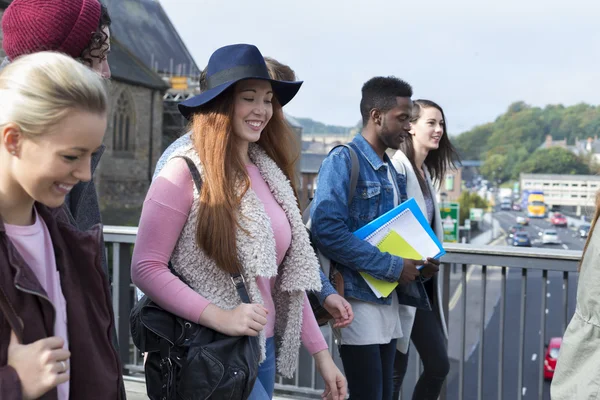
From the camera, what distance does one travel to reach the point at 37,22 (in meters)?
1.73

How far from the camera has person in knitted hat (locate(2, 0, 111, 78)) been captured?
1725 mm

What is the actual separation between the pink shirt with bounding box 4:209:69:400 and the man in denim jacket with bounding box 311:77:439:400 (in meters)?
1.43

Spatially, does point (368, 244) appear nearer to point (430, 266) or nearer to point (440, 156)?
point (430, 266)

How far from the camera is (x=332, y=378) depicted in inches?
86.7

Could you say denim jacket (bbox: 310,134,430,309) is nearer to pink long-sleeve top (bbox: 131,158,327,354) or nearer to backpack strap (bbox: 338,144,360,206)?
backpack strap (bbox: 338,144,360,206)

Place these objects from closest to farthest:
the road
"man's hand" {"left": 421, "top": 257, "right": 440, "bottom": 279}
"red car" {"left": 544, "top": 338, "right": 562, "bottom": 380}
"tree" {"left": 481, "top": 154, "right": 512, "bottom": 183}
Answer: "man's hand" {"left": 421, "top": 257, "right": 440, "bottom": 279}, "red car" {"left": 544, "top": 338, "right": 562, "bottom": 380}, the road, "tree" {"left": 481, "top": 154, "right": 512, "bottom": 183}

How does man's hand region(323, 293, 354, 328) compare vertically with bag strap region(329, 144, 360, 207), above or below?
below

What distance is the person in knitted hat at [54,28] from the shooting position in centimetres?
172

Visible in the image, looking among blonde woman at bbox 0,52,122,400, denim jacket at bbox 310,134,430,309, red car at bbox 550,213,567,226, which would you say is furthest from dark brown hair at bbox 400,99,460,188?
red car at bbox 550,213,567,226

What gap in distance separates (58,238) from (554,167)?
9099cm

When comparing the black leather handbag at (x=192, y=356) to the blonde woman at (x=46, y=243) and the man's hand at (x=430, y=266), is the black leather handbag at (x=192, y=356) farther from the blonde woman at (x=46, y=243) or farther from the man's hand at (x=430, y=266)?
the man's hand at (x=430, y=266)

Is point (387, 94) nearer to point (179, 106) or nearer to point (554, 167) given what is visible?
point (179, 106)

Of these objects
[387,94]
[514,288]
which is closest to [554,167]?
[514,288]

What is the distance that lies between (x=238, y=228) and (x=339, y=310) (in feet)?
2.64
